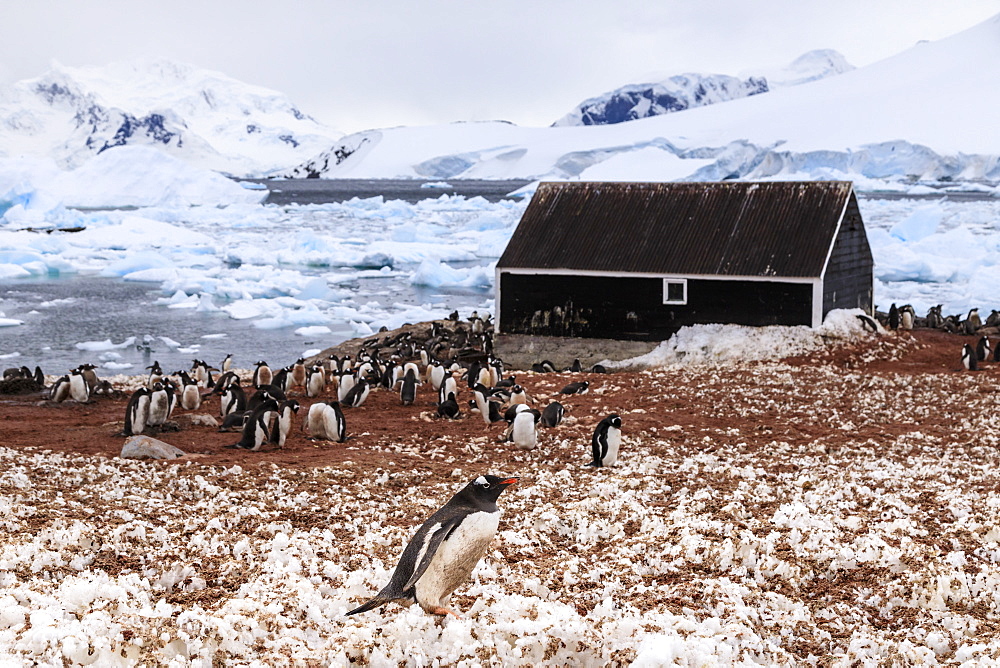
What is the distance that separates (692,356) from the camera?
21.5m

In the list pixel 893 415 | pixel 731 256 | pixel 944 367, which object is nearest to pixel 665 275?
pixel 731 256

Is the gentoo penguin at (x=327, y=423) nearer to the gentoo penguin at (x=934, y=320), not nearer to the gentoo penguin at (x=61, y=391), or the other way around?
the gentoo penguin at (x=61, y=391)

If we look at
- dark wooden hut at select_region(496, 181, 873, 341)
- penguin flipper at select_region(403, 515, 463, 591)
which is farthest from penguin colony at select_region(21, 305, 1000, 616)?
dark wooden hut at select_region(496, 181, 873, 341)

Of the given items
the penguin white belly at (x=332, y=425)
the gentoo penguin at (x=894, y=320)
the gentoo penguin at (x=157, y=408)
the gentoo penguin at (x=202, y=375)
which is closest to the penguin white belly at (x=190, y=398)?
the gentoo penguin at (x=157, y=408)

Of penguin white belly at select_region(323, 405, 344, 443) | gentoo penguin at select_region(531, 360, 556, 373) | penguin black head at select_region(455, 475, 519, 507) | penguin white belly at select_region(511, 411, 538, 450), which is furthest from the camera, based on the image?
gentoo penguin at select_region(531, 360, 556, 373)

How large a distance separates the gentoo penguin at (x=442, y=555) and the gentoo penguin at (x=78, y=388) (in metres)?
14.1

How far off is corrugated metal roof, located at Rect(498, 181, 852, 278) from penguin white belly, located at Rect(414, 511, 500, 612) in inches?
660

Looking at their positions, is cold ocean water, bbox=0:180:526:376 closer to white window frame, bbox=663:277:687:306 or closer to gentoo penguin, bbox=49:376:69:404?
gentoo penguin, bbox=49:376:69:404

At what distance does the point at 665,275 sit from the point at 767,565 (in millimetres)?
15892

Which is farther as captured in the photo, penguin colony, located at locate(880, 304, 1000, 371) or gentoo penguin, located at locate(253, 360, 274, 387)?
penguin colony, located at locate(880, 304, 1000, 371)

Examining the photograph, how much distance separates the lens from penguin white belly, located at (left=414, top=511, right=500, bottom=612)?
534 cm

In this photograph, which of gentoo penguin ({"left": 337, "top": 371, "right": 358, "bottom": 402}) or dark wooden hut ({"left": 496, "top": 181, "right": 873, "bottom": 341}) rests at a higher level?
dark wooden hut ({"left": 496, "top": 181, "right": 873, "bottom": 341})

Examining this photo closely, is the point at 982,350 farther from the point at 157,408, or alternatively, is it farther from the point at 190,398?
the point at 157,408

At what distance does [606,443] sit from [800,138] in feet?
317
